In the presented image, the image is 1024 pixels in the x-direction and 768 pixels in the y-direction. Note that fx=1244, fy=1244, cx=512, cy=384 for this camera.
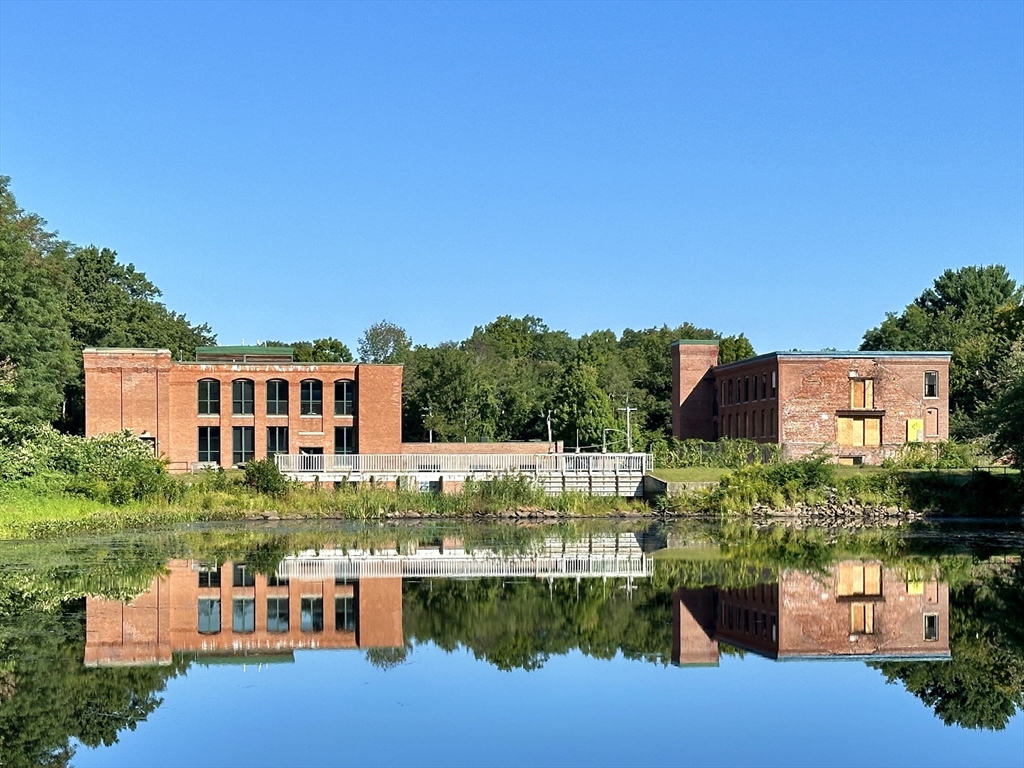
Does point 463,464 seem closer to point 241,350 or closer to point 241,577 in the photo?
point 241,350

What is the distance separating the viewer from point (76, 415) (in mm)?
79375

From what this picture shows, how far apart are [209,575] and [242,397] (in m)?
34.8

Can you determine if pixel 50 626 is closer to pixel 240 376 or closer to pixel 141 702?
pixel 141 702

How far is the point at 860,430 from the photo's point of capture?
68812 millimetres

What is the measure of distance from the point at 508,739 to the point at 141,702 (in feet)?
15.3

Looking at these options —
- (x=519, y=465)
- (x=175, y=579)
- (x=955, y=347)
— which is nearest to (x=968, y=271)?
(x=955, y=347)

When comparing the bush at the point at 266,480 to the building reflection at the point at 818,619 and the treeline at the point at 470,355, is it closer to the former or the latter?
the treeline at the point at 470,355

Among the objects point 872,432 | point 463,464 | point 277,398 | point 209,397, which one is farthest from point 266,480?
point 872,432

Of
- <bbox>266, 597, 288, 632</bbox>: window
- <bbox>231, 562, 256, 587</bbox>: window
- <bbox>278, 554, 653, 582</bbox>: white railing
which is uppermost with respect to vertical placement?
<bbox>266, 597, 288, 632</bbox>: window

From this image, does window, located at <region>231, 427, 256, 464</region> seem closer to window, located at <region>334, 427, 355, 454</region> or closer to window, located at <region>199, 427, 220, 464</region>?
window, located at <region>199, 427, 220, 464</region>

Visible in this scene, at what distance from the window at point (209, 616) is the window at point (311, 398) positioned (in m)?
38.3

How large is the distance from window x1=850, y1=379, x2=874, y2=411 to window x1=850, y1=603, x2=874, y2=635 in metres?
47.4

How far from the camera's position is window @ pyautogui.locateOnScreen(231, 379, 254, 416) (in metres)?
61.1

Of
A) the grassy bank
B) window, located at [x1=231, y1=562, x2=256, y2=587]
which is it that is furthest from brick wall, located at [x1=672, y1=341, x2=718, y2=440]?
window, located at [x1=231, y1=562, x2=256, y2=587]
